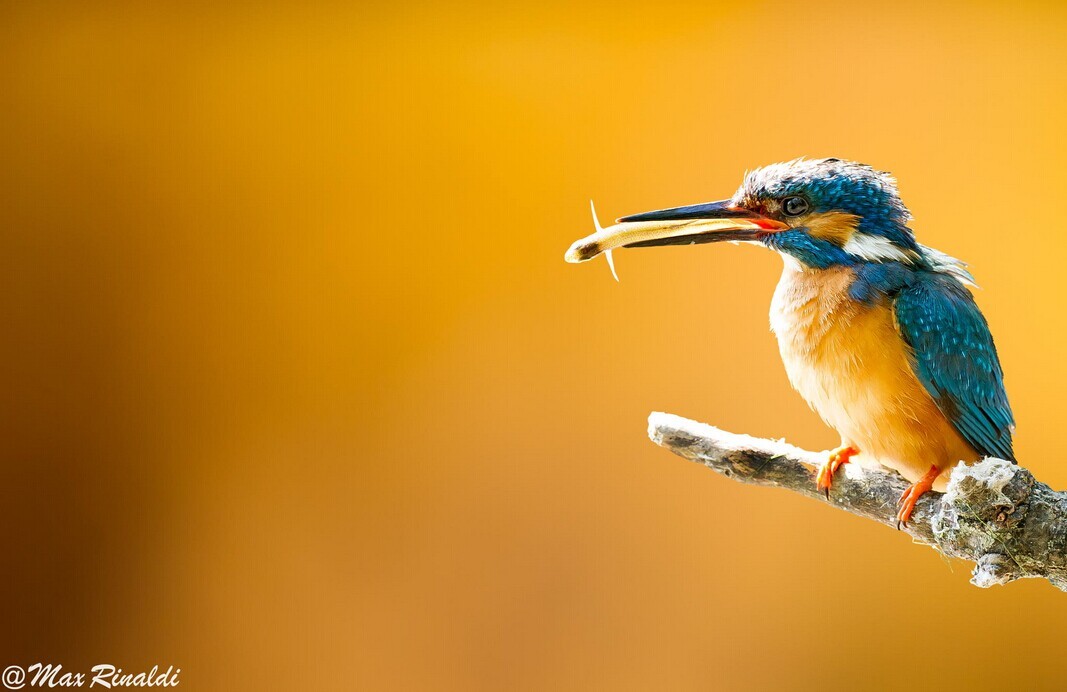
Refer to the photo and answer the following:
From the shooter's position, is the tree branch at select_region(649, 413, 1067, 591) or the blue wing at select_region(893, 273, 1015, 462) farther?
the blue wing at select_region(893, 273, 1015, 462)

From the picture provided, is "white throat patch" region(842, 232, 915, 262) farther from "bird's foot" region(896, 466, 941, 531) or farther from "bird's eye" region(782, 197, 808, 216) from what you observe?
"bird's foot" region(896, 466, 941, 531)

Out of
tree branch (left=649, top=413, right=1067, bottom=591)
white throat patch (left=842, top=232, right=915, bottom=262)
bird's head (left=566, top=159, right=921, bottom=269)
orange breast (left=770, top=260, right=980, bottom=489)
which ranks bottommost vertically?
tree branch (left=649, top=413, right=1067, bottom=591)

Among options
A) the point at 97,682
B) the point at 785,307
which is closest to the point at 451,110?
the point at 785,307

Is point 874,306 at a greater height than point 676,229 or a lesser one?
lesser

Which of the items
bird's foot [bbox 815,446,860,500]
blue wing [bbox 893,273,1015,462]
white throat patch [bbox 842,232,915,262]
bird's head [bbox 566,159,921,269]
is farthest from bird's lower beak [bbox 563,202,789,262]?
bird's foot [bbox 815,446,860,500]

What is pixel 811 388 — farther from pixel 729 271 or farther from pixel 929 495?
pixel 729 271

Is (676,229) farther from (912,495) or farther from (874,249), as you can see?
(912,495)

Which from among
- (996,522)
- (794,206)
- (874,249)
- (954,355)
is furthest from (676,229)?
(996,522)

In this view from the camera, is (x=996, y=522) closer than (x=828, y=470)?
Yes

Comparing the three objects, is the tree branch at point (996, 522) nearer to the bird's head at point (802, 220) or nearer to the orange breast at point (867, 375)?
the orange breast at point (867, 375)
